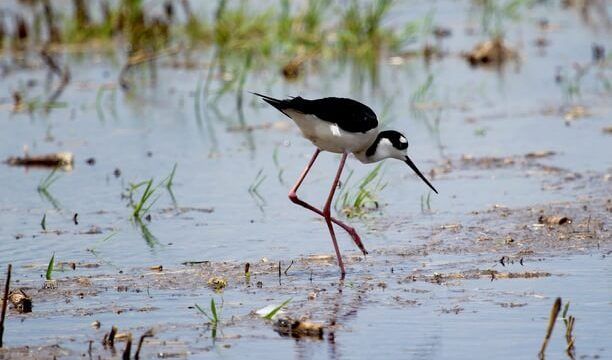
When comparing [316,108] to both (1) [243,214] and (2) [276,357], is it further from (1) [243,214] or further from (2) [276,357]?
(2) [276,357]

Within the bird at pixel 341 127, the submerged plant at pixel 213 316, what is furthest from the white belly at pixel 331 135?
the submerged plant at pixel 213 316

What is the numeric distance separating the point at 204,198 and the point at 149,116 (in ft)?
10.1

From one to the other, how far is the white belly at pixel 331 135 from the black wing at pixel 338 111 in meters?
0.04

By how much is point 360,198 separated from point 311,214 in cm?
36

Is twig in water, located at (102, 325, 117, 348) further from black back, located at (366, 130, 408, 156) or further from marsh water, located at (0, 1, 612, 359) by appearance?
black back, located at (366, 130, 408, 156)

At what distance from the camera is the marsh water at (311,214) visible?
5.79 m

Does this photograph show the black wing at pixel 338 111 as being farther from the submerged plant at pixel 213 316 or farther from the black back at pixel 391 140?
the submerged plant at pixel 213 316

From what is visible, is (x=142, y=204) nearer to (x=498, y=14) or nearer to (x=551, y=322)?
(x=551, y=322)

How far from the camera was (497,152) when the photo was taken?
981 cm

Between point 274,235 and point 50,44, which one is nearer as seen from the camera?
point 274,235

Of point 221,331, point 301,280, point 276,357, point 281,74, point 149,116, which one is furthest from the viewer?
point 281,74

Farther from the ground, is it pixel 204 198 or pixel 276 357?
Result: pixel 204 198

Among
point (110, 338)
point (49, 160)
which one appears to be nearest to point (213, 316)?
point (110, 338)

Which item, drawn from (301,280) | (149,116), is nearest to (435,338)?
(301,280)
